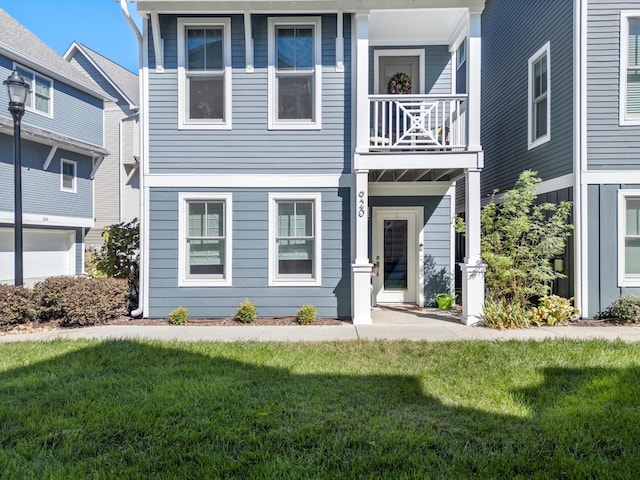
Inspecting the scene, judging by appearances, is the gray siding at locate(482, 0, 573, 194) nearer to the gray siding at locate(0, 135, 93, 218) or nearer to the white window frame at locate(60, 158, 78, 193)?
the gray siding at locate(0, 135, 93, 218)

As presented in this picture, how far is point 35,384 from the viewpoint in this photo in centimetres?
386

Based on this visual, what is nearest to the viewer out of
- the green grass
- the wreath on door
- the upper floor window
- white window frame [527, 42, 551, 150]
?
the green grass

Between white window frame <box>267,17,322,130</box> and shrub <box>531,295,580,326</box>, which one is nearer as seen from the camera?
shrub <box>531,295,580,326</box>

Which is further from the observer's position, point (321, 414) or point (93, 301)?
point (93, 301)

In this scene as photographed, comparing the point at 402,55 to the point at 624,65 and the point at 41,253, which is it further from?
the point at 41,253

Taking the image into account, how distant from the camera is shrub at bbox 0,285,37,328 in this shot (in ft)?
21.0

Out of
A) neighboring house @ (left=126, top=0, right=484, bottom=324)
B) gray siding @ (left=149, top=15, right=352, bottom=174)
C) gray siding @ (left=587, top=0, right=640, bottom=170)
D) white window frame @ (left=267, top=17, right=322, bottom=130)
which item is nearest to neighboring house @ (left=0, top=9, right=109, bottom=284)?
Result: gray siding @ (left=149, top=15, right=352, bottom=174)

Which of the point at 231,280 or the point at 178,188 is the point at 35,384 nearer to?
the point at 231,280

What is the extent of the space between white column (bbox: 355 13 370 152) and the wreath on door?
1.49 metres

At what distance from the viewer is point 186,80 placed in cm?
722

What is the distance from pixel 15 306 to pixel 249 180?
14.7ft

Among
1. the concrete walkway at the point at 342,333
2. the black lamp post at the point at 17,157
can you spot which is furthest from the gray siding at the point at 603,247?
the black lamp post at the point at 17,157

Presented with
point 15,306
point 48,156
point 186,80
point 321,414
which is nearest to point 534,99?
point 186,80

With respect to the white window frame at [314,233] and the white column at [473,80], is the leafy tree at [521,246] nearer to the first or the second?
the white column at [473,80]
